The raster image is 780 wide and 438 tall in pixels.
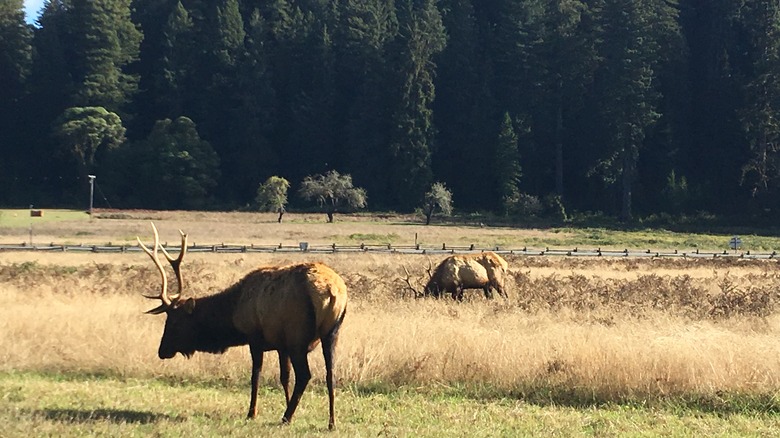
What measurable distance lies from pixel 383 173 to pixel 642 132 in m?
24.6

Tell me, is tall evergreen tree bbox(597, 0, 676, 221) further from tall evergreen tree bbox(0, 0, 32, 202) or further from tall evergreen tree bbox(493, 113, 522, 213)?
tall evergreen tree bbox(0, 0, 32, 202)

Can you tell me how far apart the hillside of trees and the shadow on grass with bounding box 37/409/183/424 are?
66.8 metres

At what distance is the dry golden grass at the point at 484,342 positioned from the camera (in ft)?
34.9

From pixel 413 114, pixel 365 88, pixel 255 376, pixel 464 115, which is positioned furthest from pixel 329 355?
pixel 365 88

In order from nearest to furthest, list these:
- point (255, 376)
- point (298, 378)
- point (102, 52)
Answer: point (298, 378), point (255, 376), point (102, 52)

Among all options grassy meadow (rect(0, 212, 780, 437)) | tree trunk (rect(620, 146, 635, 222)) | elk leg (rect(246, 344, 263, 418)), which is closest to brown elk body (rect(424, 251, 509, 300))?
grassy meadow (rect(0, 212, 780, 437))

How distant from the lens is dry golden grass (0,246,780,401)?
1063 centimetres

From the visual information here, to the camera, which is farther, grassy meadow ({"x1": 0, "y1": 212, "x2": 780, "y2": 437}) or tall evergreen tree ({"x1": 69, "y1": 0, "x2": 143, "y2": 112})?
tall evergreen tree ({"x1": 69, "y1": 0, "x2": 143, "y2": 112})

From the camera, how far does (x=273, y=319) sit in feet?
29.9

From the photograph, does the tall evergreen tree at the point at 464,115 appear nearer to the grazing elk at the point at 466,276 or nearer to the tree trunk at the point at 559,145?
the tree trunk at the point at 559,145

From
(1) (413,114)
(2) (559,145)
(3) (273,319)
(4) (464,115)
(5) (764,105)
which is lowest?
(3) (273,319)

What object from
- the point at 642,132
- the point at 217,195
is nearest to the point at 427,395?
the point at 642,132

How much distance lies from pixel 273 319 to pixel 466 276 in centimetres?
1258

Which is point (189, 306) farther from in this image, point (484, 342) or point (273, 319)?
point (484, 342)
